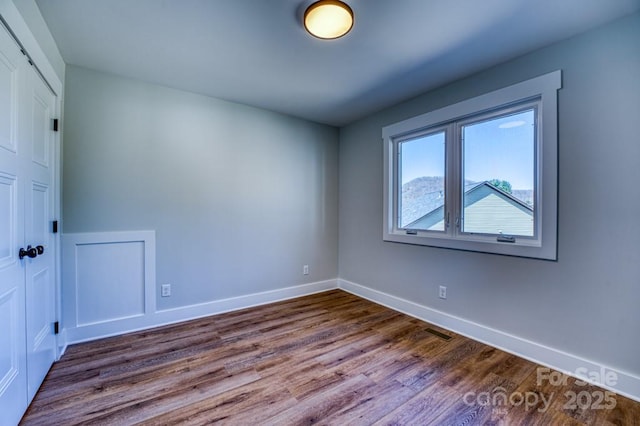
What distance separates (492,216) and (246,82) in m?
2.67

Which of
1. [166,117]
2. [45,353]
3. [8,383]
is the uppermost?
[166,117]

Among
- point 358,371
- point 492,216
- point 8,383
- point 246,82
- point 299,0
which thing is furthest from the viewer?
A: point 246,82

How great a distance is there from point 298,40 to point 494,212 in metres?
2.21

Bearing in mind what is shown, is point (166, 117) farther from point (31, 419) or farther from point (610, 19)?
point (610, 19)

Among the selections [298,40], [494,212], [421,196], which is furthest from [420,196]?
[298,40]

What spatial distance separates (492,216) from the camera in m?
2.50

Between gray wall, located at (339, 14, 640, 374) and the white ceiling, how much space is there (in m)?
0.18

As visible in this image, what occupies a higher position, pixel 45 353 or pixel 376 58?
pixel 376 58

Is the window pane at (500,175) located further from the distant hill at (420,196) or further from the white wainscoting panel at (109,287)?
the white wainscoting panel at (109,287)

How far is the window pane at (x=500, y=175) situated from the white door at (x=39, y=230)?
336 centimetres

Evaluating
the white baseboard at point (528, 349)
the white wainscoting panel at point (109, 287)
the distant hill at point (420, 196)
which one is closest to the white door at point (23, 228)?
the white wainscoting panel at point (109, 287)

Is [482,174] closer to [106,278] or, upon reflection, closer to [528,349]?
[528,349]

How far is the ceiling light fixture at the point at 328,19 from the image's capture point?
1.68 metres

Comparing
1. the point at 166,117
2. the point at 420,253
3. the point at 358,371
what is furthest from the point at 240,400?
the point at 166,117
